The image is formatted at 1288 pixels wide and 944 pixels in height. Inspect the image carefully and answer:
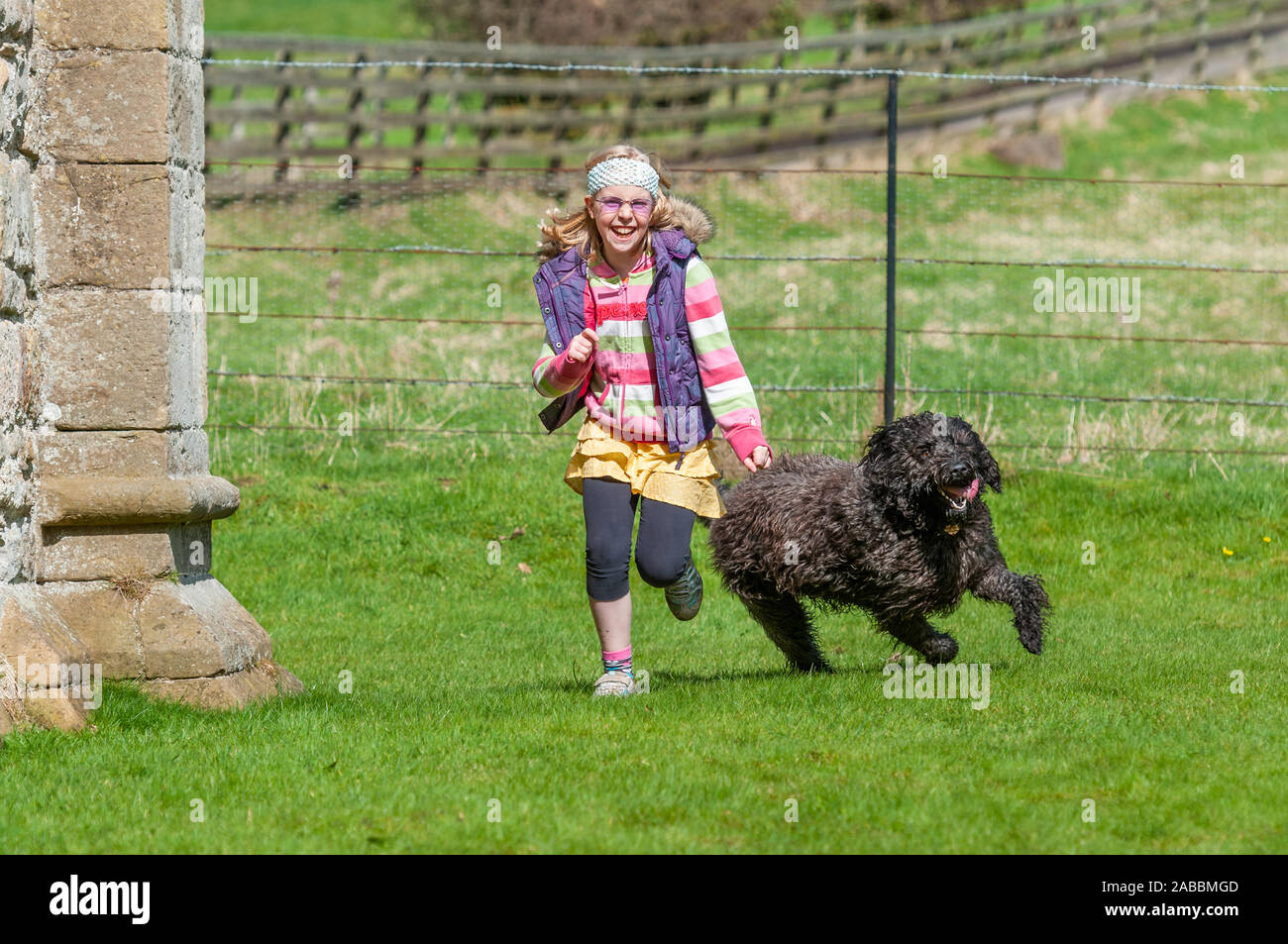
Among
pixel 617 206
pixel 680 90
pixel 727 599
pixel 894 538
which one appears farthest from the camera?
pixel 680 90

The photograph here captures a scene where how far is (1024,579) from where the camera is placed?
679 cm

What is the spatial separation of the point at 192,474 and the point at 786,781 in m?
2.98

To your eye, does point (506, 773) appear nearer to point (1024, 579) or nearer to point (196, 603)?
point (196, 603)

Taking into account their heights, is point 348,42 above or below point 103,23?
above

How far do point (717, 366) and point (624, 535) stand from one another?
0.79 metres

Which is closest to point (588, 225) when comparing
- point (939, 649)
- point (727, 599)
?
point (939, 649)

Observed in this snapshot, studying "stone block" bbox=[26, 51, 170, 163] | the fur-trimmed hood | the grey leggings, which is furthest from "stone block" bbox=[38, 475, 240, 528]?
the fur-trimmed hood

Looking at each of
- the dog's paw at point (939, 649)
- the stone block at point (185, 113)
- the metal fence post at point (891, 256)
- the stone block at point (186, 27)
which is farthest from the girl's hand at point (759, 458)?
the metal fence post at point (891, 256)

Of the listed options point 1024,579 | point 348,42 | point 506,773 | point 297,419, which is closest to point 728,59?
point 348,42

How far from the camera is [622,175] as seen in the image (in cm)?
615

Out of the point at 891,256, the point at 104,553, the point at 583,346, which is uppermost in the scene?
the point at 891,256

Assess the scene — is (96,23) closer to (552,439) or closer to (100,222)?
(100,222)

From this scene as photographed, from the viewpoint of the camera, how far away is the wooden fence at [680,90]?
72.4 feet
